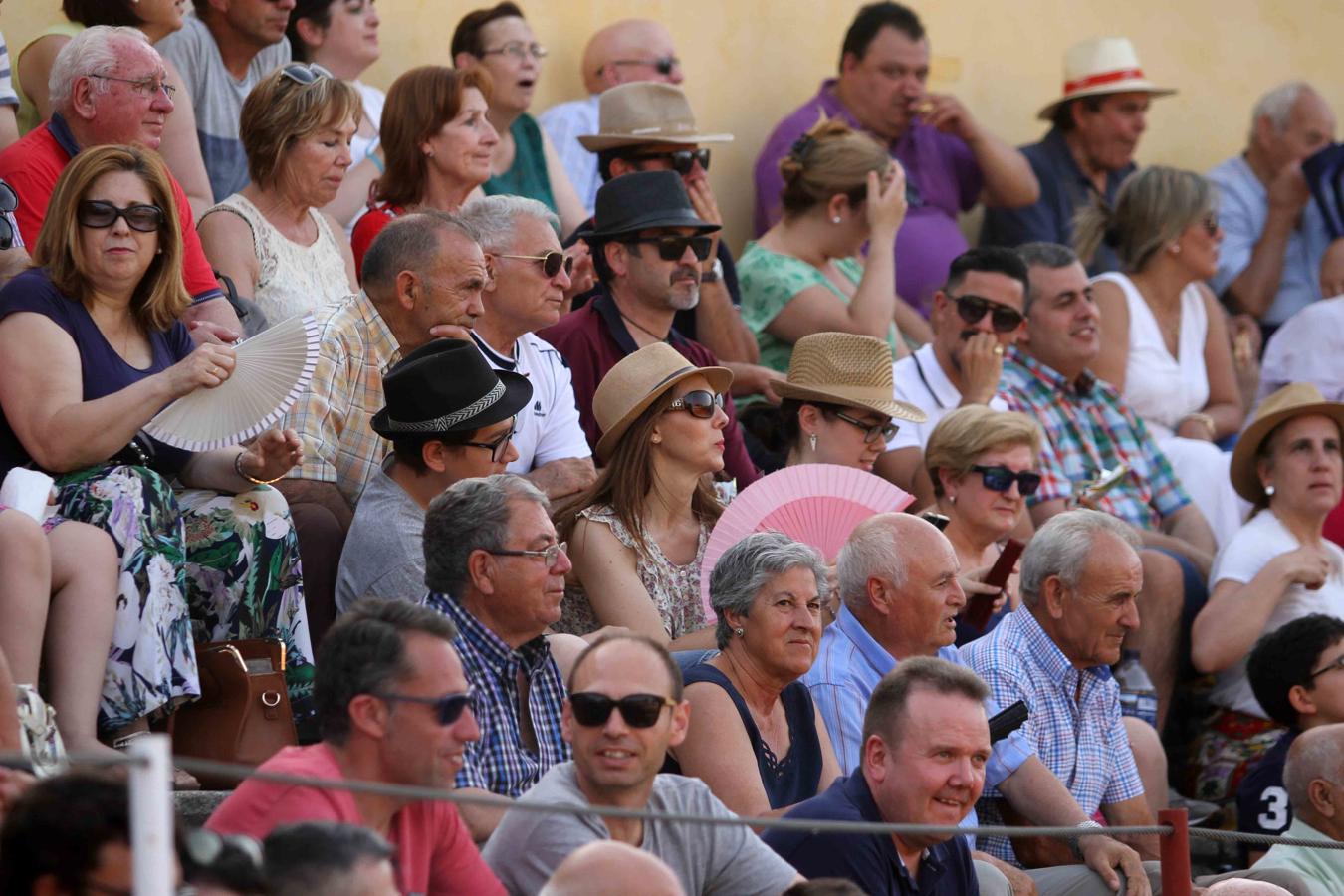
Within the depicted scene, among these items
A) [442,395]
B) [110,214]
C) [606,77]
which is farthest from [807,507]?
[606,77]

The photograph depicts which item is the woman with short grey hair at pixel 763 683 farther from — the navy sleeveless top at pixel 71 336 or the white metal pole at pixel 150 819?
the white metal pole at pixel 150 819

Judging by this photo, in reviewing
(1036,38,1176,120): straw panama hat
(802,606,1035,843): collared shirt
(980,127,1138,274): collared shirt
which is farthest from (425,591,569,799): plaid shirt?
(1036,38,1176,120): straw panama hat

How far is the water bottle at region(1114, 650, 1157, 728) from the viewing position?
6.77m

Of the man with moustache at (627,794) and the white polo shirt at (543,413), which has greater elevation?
the white polo shirt at (543,413)

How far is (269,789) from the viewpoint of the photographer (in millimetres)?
3598

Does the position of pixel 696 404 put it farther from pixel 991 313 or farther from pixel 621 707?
pixel 991 313

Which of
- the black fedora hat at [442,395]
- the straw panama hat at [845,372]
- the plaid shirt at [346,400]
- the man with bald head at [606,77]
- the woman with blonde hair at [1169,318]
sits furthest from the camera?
the woman with blonde hair at [1169,318]

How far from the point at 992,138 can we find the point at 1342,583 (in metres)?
2.71

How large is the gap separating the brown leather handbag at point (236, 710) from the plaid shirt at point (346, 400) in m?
0.63

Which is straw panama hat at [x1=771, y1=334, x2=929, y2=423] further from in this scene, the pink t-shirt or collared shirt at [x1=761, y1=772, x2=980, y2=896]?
the pink t-shirt

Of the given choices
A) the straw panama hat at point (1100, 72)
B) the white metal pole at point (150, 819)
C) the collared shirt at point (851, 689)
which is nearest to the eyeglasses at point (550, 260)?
the collared shirt at point (851, 689)

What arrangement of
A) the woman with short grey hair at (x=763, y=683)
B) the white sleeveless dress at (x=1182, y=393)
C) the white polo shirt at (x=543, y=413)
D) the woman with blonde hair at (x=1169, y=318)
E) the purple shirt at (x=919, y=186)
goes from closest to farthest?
the woman with short grey hair at (x=763, y=683) → the white polo shirt at (x=543, y=413) → the white sleeveless dress at (x=1182, y=393) → the woman with blonde hair at (x=1169, y=318) → the purple shirt at (x=919, y=186)

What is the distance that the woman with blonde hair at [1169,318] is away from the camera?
8438mm

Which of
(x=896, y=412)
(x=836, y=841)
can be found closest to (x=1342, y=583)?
(x=896, y=412)
